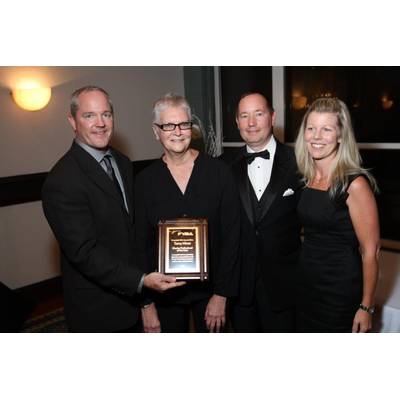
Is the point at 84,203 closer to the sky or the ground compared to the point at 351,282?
closer to the sky

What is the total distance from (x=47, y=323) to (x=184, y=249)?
244 cm

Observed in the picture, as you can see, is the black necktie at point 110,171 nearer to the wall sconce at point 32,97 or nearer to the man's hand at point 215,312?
the man's hand at point 215,312

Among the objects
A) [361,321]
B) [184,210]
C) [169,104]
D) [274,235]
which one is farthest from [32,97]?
[361,321]

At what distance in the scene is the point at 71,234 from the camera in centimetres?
197

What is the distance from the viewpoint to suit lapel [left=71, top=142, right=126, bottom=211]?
202 cm

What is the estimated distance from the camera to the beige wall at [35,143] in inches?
156

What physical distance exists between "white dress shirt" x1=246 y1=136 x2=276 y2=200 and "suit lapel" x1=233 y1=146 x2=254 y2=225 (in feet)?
0.17

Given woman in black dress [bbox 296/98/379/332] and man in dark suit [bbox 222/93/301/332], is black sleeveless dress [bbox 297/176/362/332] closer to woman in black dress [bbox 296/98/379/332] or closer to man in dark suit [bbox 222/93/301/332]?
woman in black dress [bbox 296/98/379/332]

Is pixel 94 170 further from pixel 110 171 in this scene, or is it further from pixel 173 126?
pixel 173 126

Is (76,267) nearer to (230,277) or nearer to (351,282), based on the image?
(230,277)

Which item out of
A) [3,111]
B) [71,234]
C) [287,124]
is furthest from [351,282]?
[3,111]

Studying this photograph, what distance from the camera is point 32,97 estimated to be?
395cm

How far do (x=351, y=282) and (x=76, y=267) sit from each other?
1442mm

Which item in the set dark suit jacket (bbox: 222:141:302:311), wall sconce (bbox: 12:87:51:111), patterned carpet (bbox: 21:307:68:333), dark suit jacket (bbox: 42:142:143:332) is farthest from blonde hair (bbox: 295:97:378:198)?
wall sconce (bbox: 12:87:51:111)
